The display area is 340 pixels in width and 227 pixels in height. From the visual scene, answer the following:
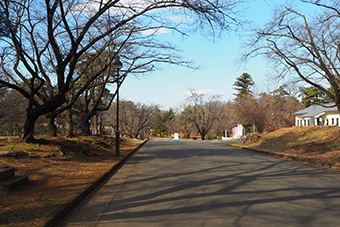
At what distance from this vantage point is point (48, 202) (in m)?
6.07

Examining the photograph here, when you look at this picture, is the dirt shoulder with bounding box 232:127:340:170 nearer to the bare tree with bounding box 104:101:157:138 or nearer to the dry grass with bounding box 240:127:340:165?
the dry grass with bounding box 240:127:340:165

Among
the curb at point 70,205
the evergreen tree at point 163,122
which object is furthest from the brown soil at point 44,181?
the evergreen tree at point 163,122

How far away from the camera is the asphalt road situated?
17.7 feet

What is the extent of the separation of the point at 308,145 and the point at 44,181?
15.8m

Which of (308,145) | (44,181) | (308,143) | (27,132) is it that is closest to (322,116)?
(308,143)

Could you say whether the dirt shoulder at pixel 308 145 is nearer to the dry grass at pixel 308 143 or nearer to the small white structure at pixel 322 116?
the dry grass at pixel 308 143

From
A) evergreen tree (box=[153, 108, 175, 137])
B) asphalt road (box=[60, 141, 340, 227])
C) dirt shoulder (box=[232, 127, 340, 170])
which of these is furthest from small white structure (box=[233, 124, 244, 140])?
evergreen tree (box=[153, 108, 175, 137])

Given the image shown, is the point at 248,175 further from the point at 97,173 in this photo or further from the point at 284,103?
the point at 284,103

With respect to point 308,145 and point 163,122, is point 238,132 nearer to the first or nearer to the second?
point 308,145

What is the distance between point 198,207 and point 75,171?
17.3ft

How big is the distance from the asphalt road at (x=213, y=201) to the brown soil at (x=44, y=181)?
48cm

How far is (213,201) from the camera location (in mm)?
6734

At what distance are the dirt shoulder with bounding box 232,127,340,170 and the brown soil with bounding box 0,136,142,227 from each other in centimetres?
970

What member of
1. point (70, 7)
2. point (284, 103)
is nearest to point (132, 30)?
point (70, 7)
